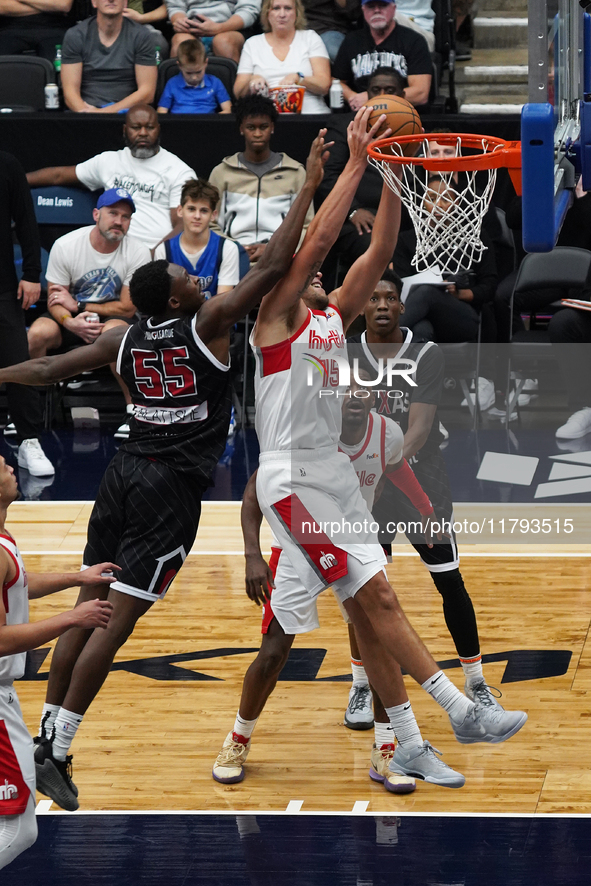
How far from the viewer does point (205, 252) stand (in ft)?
29.1

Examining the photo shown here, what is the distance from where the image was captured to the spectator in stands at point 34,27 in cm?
1101

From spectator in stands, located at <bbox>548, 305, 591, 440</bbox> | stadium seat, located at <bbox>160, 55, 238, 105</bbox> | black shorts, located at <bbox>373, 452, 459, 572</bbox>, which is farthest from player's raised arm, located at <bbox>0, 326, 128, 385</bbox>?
stadium seat, located at <bbox>160, 55, 238, 105</bbox>

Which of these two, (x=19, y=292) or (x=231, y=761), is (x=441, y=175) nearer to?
(x=231, y=761)

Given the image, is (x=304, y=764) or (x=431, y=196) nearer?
(x=304, y=764)

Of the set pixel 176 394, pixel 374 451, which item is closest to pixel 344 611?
pixel 374 451

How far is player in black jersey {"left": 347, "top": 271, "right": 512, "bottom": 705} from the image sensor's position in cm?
496

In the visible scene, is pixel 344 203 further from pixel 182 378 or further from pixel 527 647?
pixel 527 647

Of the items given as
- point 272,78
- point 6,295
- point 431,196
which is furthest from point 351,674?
point 272,78

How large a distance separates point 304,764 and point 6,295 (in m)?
4.81

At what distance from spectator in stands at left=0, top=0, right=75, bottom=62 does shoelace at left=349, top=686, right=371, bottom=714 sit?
7873 mm

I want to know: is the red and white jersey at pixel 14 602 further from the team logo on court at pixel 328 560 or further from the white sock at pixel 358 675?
the white sock at pixel 358 675

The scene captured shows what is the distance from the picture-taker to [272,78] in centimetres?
1009

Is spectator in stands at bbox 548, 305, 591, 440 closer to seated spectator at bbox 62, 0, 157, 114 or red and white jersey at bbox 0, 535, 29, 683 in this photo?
seated spectator at bbox 62, 0, 157, 114

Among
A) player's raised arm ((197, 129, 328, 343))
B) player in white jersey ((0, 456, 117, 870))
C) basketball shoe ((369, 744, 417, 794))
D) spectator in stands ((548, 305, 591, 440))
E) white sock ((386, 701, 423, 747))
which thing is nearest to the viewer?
player in white jersey ((0, 456, 117, 870))
